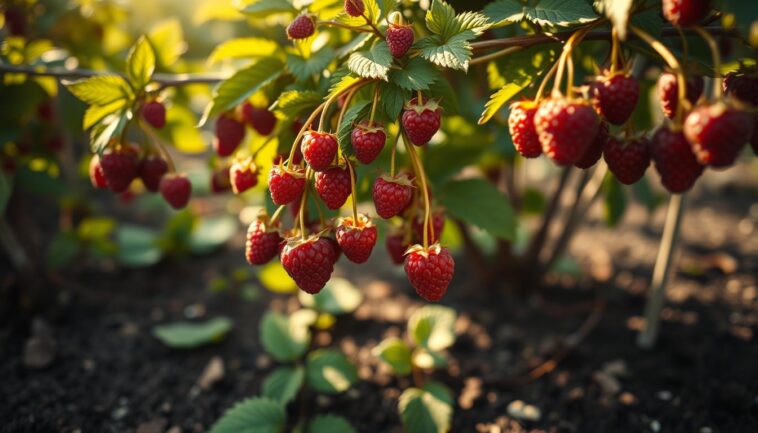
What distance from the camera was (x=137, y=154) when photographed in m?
1.30

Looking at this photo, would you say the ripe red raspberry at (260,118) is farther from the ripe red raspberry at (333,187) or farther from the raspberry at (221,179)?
the ripe red raspberry at (333,187)

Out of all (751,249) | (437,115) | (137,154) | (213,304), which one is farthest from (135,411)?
(751,249)

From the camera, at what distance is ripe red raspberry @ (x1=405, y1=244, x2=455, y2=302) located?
99 centimetres

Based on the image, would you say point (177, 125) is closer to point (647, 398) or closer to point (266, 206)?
point (266, 206)

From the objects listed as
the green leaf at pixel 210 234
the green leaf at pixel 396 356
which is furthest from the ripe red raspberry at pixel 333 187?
the green leaf at pixel 210 234

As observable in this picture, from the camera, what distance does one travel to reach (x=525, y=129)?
0.92 m

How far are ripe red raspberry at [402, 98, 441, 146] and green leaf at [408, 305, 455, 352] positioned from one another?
81 centimetres

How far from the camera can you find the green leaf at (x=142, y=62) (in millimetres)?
1196

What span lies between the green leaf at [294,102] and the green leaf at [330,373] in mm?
814

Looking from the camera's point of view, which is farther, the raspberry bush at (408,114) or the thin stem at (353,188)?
the thin stem at (353,188)

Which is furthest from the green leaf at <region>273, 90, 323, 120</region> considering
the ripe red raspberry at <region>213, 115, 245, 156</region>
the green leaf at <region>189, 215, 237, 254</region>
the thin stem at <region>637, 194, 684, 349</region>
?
the green leaf at <region>189, 215, 237, 254</region>

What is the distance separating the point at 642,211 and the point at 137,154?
2618 mm

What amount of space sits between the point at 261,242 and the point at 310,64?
40 centimetres

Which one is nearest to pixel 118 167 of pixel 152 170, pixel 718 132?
pixel 152 170
